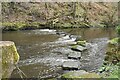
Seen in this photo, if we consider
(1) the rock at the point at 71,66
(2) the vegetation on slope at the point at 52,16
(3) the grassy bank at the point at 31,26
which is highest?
(2) the vegetation on slope at the point at 52,16

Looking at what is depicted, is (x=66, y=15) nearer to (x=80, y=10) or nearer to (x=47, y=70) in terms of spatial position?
(x=80, y=10)

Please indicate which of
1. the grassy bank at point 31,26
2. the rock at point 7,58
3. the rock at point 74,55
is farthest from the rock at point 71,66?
the grassy bank at point 31,26

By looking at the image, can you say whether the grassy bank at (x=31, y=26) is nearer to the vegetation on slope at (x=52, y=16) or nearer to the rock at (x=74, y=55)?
the vegetation on slope at (x=52, y=16)

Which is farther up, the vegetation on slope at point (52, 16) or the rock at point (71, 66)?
the vegetation on slope at point (52, 16)

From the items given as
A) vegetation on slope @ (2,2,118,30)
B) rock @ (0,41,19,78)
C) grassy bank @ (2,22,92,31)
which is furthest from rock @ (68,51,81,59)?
vegetation on slope @ (2,2,118,30)

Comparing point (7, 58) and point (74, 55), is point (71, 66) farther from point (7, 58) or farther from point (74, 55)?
point (7, 58)

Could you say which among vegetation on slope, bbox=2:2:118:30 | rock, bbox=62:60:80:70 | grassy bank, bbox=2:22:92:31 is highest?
vegetation on slope, bbox=2:2:118:30

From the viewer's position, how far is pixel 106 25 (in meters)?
29.3

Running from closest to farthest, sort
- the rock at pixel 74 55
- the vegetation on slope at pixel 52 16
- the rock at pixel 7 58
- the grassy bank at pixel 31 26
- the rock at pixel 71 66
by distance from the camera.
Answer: the rock at pixel 7 58, the rock at pixel 71 66, the rock at pixel 74 55, the grassy bank at pixel 31 26, the vegetation on slope at pixel 52 16

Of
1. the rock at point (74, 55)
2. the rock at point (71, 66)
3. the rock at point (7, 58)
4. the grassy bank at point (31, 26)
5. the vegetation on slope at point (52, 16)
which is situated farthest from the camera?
the vegetation on slope at point (52, 16)

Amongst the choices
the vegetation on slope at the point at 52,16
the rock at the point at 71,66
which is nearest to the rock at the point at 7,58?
the rock at the point at 71,66

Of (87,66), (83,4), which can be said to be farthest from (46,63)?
(83,4)

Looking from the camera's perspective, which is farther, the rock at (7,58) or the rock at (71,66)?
the rock at (71,66)

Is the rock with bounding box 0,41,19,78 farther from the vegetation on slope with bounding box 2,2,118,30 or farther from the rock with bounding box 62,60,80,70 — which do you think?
the vegetation on slope with bounding box 2,2,118,30
